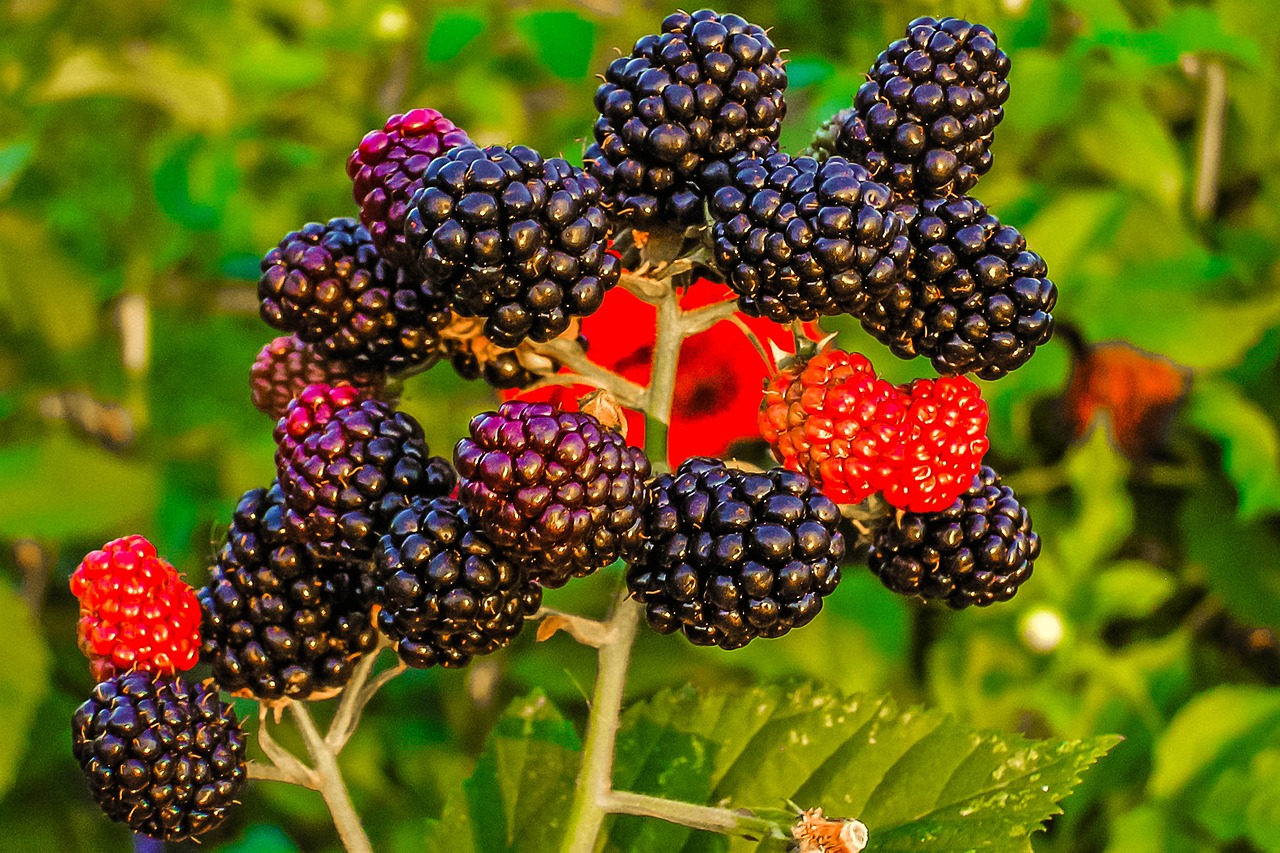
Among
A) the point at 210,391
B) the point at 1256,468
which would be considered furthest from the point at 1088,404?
the point at 210,391

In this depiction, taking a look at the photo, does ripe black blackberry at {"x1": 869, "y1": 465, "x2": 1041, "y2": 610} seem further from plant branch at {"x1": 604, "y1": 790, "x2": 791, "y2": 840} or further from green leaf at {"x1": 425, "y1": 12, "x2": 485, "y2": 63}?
green leaf at {"x1": 425, "y1": 12, "x2": 485, "y2": 63}

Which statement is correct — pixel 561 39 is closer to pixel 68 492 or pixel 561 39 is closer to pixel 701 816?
pixel 68 492

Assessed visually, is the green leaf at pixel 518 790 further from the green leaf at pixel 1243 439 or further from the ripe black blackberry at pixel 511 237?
the green leaf at pixel 1243 439

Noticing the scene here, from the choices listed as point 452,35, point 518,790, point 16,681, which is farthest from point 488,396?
point 518,790

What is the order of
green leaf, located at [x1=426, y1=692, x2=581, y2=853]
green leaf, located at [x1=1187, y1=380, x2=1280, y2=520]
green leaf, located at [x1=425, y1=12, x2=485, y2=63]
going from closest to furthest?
1. green leaf, located at [x1=426, y1=692, x2=581, y2=853]
2. green leaf, located at [x1=1187, y1=380, x2=1280, y2=520]
3. green leaf, located at [x1=425, y1=12, x2=485, y2=63]

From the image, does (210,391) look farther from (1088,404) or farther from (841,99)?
(1088,404)

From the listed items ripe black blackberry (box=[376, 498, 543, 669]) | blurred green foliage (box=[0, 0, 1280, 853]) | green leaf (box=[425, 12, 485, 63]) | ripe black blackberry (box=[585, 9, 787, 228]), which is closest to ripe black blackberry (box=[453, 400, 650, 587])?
ripe black blackberry (box=[376, 498, 543, 669])

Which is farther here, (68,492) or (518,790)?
(68,492)
